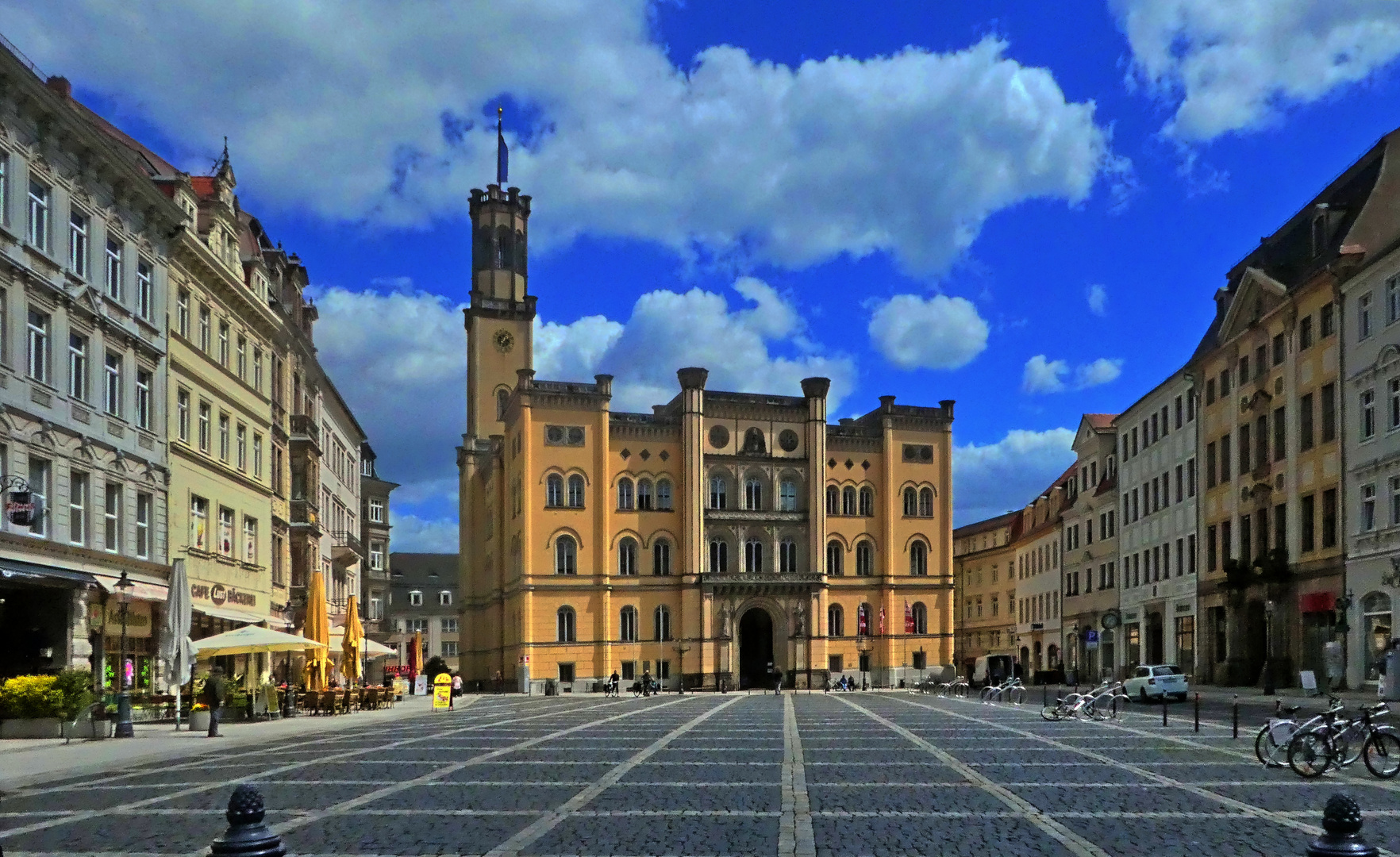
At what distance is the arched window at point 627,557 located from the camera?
275ft

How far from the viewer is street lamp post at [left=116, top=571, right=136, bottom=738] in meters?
29.7

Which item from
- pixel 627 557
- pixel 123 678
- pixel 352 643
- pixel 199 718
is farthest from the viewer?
pixel 627 557

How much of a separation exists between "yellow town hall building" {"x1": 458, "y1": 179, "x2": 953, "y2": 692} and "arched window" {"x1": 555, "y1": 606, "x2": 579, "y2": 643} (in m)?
0.08

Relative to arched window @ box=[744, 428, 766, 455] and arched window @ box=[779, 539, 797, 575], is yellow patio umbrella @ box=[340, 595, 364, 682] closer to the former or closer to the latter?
arched window @ box=[744, 428, 766, 455]

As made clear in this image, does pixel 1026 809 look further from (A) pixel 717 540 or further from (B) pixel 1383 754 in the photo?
(A) pixel 717 540

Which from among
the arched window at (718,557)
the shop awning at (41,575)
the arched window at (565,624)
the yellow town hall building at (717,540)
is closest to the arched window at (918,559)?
the yellow town hall building at (717,540)

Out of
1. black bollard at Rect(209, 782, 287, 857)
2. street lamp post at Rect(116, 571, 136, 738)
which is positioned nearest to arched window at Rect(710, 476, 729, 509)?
street lamp post at Rect(116, 571, 136, 738)

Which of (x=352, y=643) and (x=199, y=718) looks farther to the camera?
(x=352, y=643)

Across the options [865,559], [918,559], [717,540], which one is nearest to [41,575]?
[717,540]

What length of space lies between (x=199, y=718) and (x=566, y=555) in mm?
51094

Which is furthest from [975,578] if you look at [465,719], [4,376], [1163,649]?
[4,376]

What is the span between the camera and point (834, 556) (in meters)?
88.3

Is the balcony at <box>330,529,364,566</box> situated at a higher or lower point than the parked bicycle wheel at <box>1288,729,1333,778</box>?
higher

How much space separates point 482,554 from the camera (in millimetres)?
100188
